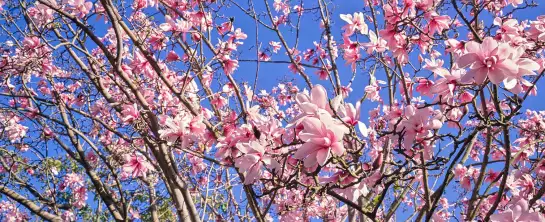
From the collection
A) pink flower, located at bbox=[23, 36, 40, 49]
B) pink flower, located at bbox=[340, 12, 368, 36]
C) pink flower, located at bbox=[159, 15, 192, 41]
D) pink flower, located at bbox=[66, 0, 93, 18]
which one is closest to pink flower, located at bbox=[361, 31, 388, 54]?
pink flower, located at bbox=[340, 12, 368, 36]

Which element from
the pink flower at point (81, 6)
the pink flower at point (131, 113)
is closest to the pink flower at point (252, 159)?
the pink flower at point (131, 113)

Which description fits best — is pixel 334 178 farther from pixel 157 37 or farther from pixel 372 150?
pixel 372 150

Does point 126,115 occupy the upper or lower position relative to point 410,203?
lower

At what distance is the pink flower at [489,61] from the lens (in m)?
1.33

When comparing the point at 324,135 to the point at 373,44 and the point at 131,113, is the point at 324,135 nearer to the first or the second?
the point at 373,44

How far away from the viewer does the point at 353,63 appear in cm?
292

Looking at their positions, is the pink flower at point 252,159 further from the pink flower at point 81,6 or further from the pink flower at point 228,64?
the pink flower at point 81,6

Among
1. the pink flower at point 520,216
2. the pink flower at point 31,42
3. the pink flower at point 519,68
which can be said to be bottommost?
the pink flower at point 520,216

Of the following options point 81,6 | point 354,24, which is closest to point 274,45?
point 354,24

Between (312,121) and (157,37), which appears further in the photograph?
(157,37)

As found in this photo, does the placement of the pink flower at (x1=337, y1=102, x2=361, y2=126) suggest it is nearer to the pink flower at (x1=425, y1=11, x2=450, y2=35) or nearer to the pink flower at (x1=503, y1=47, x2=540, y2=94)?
the pink flower at (x1=503, y1=47, x2=540, y2=94)

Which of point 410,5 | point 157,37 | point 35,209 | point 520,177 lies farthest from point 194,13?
point 520,177

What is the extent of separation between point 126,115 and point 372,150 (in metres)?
2.62

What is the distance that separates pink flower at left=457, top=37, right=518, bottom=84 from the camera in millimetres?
1334
